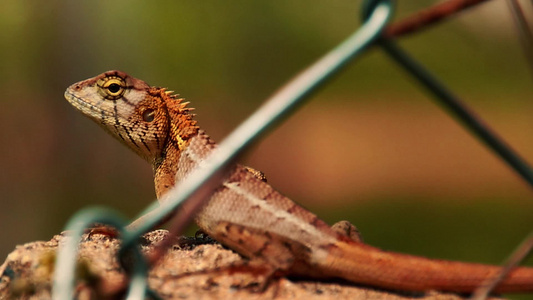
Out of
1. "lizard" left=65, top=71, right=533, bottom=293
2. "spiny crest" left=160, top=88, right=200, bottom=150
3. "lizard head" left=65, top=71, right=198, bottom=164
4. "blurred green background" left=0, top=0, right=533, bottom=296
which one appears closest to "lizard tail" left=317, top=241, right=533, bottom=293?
"lizard" left=65, top=71, right=533, bottom=293

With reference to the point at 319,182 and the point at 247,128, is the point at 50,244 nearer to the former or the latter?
the point at 247,128

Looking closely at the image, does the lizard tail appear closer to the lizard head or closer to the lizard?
the lizard

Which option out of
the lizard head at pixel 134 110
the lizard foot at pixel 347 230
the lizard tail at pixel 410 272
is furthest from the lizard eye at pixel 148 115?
the lizard tail at pixel 410 272

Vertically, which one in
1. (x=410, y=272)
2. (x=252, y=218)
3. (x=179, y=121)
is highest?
(x=179, y=121)

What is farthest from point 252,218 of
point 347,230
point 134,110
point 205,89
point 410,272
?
point 205,89

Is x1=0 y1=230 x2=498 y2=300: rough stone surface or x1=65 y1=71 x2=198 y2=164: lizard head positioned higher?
x1=65 y1=71 x2=198 y2=164: lizard head

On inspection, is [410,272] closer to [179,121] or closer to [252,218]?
[252,218]
